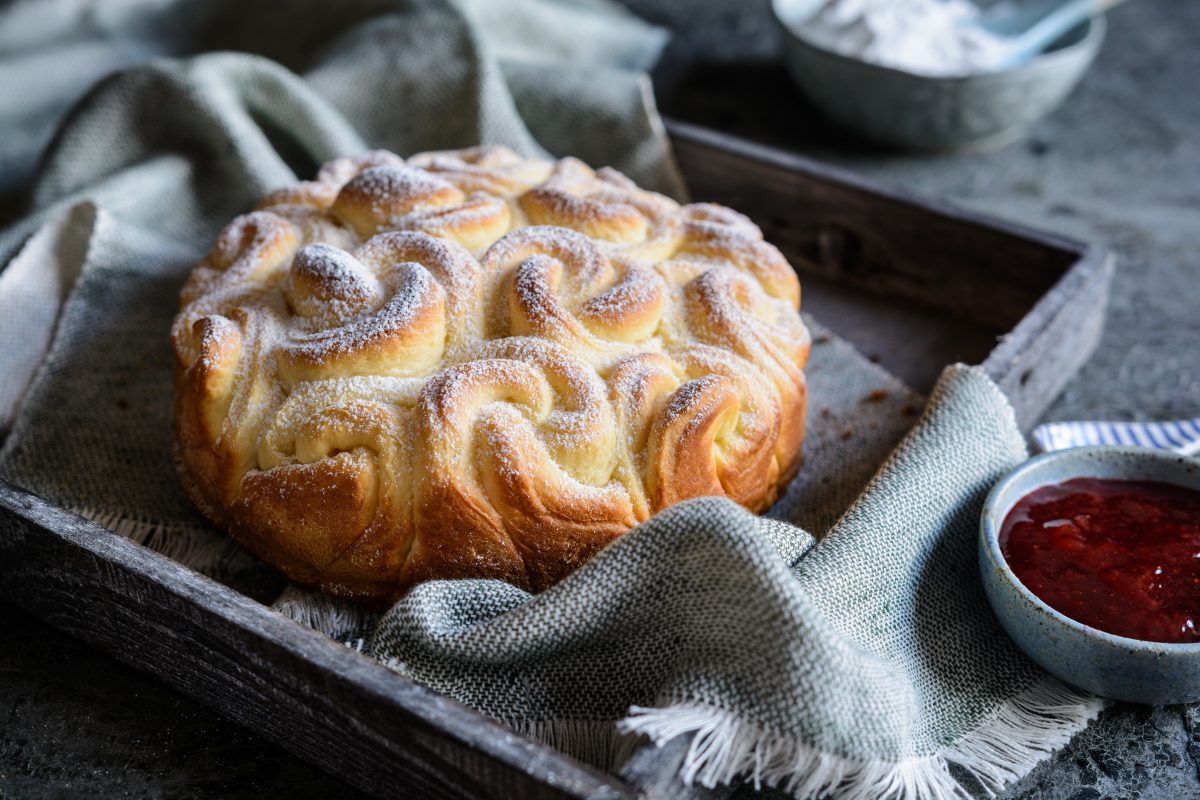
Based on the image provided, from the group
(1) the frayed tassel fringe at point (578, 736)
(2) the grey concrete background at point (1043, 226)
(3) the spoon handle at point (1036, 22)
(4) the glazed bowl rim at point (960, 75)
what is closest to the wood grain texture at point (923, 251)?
(2) the grey concrete background at point (1043, 226)

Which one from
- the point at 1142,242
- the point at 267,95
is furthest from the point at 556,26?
the point at 1142,242

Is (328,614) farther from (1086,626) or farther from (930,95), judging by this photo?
(930,95)

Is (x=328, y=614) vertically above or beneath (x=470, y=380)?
beneath

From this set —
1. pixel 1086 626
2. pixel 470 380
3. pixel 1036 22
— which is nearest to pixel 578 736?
pixel 470 380

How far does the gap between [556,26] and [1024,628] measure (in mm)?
2110

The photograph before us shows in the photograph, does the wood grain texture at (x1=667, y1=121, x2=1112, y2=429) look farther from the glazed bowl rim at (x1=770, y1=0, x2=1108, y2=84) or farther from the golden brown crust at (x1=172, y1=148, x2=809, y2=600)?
the golden brown crust at (x1=172, y1=148, x2=809, y2=600)

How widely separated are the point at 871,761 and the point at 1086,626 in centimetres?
34

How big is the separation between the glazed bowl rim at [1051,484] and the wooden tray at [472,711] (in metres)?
0.22

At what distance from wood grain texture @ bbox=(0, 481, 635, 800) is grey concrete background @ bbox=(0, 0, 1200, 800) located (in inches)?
2.0

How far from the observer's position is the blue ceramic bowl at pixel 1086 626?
4.69 feet

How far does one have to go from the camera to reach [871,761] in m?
1.35

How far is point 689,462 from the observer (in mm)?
1579

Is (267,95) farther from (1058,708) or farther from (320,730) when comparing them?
(1058,708)

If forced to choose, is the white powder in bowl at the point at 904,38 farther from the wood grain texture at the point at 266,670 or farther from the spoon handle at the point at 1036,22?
the wood grain texture at the point at 266,670
